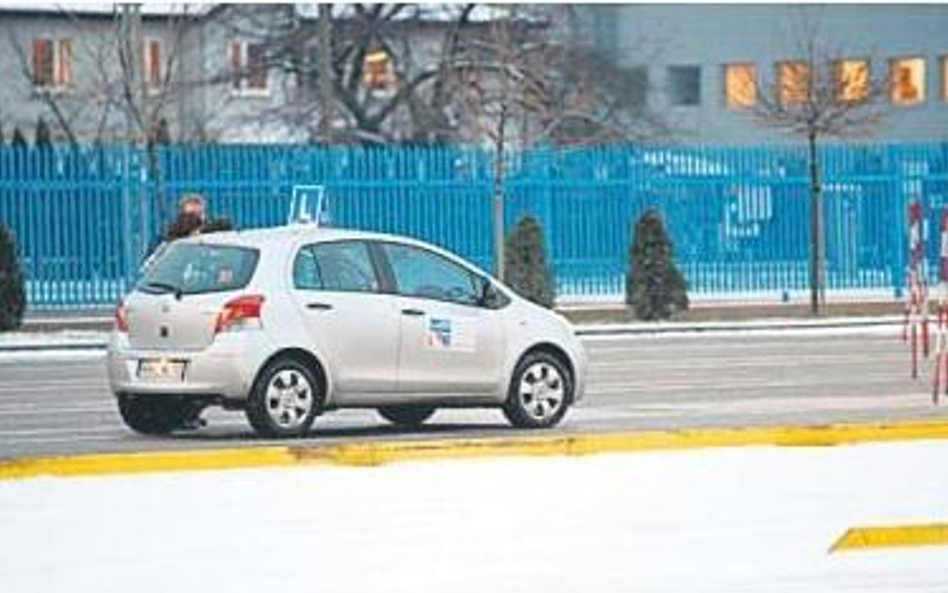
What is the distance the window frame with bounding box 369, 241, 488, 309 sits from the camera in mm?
17516

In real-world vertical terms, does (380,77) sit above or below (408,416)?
above

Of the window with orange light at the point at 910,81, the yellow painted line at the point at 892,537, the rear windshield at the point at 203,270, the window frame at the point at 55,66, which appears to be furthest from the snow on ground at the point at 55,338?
the window with orange light at the point at 910,81

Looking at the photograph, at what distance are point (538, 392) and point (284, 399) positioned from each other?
211 cm

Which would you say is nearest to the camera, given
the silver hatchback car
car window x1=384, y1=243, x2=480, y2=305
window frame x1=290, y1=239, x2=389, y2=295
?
the silver hatchback car

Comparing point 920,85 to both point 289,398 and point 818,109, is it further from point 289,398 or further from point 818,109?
point 289,398

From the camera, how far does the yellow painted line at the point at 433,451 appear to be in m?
10.4

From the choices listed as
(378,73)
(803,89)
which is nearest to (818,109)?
(803,89)

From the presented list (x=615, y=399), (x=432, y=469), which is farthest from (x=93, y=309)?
(x=432, y=469)

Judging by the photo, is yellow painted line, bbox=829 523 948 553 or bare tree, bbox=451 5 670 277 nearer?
yellow painted line, bbox=829 523 948 553

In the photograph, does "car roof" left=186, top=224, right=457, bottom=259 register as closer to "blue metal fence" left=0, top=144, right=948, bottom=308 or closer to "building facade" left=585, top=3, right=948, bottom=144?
"blue metal fence" left=0, top=144, right=948, bottom=308

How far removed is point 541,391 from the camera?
18.0 meters

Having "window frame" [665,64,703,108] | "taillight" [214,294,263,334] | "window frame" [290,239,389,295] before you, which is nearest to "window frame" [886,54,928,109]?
"window frame" [665,64,703,108]

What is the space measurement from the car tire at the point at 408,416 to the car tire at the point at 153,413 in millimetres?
1507

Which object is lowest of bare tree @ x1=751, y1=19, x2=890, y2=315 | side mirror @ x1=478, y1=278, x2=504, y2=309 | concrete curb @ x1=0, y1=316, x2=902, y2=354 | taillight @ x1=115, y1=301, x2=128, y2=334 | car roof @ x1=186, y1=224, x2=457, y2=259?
concrete curb @ x1=0, y1=316, x2=902, y2=354
